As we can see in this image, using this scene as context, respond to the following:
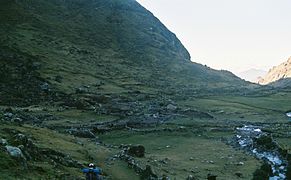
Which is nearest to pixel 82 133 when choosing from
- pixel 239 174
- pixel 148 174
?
pixel 148 174

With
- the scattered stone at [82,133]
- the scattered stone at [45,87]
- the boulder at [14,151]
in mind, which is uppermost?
the boulder at [14,151]

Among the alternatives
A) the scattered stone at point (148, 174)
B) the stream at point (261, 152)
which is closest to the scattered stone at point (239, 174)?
the stream at point (261, 152)

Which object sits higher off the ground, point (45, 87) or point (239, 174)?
point (239, 174)

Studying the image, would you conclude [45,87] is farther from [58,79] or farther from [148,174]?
[148,174]

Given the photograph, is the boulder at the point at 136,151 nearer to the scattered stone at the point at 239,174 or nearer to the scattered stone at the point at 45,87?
the scattered stone at the point at 239,174

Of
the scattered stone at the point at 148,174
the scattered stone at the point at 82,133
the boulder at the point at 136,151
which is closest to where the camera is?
the scattered stone at the point at 148,174

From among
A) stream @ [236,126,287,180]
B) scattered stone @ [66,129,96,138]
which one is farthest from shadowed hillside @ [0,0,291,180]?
stream @ [236,126,287,180]

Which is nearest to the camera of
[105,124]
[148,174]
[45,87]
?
→ [148,174]

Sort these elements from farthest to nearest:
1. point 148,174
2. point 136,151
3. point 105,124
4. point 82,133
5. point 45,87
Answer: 1. point 45,87
2. point 105,124
3. point 82,133
4. point 136,151
5. point 148,174

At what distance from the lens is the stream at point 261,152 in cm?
5429

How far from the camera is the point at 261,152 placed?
66.1 meters

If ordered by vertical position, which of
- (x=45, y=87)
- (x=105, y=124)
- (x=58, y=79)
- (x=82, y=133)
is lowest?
(x=105, y=124)

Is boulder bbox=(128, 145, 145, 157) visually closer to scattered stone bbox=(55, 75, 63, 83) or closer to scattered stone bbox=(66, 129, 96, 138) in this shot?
scattered stone bbox=(66, 129, 96, 138)

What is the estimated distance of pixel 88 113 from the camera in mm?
98812
